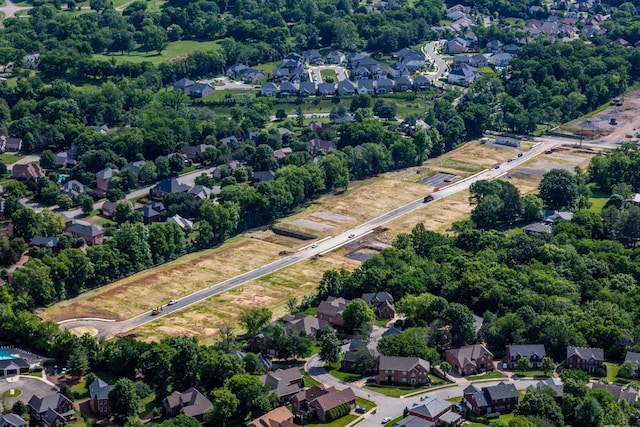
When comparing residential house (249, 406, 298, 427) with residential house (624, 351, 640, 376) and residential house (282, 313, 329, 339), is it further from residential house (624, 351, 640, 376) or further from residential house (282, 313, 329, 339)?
residential house (624, 351, 640, 376)

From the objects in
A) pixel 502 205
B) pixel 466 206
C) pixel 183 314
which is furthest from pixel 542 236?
pixel 183 314

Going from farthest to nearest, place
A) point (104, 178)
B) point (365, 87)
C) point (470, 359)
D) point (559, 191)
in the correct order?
point (365, 87)
point (104, 178)
point (559, 191)
point (470, 359)

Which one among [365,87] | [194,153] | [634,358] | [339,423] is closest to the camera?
[339,423]

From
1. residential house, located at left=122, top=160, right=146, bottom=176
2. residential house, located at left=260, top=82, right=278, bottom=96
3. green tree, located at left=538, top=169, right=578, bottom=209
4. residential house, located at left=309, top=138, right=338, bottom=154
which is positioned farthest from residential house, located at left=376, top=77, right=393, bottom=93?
green tree, located at left=538, top=169, right=578, bottom=209

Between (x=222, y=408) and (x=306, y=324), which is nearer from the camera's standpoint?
(x=222, y=408)

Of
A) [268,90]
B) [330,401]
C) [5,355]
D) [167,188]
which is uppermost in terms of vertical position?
[268,90]

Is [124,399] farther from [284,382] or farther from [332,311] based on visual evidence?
[332,311]

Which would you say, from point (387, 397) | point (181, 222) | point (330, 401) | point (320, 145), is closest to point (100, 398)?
point (330, 401)
